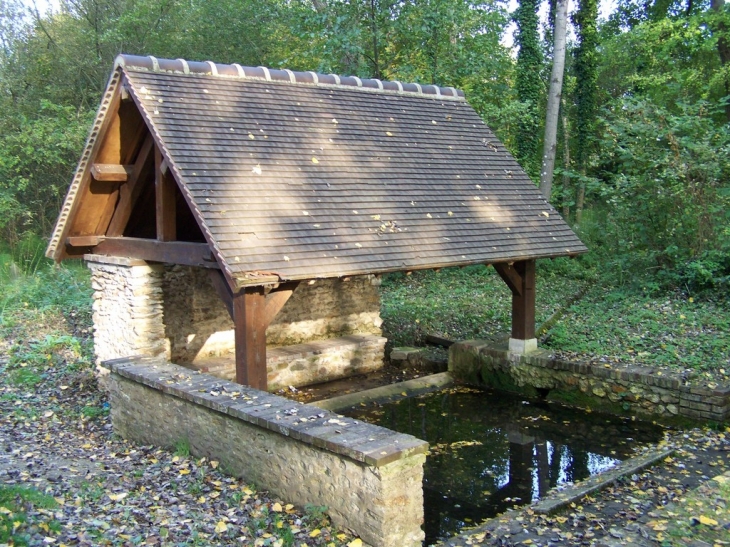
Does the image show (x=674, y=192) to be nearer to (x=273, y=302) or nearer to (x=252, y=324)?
(x=273, y=302)

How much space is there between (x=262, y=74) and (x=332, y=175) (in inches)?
74.4

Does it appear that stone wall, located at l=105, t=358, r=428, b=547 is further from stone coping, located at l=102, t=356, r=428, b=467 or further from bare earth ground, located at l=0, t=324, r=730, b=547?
bare earth ground, located at l=0, t=324, r=730, b=547

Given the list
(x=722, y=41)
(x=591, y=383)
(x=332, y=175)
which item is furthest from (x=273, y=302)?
(x=722, y=41)

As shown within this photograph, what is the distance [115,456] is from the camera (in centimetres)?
647

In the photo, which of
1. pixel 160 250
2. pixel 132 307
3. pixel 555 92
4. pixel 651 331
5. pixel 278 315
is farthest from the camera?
pixel 555 92

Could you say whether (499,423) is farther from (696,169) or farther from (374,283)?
(696,169)

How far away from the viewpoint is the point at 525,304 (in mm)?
9266

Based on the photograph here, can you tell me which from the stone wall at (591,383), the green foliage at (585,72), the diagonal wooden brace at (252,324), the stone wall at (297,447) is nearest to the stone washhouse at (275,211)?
Result: the diagonal wooden brace at (252,324)

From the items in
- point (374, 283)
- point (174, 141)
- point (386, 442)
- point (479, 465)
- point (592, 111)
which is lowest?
point (479, 465)

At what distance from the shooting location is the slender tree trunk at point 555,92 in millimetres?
14820

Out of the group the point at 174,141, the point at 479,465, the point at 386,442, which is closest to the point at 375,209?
the point at 174,141

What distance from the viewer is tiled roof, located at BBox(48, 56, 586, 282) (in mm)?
6660

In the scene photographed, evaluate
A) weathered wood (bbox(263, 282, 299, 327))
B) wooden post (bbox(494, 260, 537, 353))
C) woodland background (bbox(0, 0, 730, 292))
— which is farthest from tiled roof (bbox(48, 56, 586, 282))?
woodland background (bbox(0, 0, 730, 292))

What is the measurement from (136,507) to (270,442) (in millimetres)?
1116
